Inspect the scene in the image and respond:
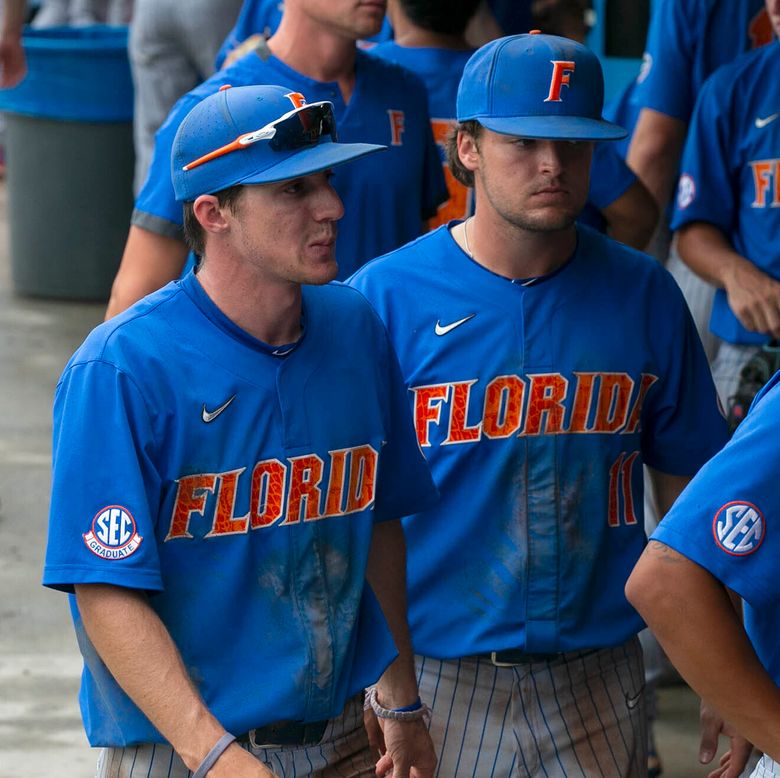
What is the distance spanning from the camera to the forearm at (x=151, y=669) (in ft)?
8.43

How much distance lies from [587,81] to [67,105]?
6.03 m

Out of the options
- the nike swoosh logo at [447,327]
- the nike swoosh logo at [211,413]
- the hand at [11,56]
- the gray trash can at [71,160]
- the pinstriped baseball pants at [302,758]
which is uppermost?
the nike swoosh logo at [211,413]

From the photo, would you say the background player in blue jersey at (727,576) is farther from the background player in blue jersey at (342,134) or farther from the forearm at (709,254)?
the forearm at (709,254)

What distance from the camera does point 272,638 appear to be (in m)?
2.82

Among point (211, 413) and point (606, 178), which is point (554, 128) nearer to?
point (211, 413)

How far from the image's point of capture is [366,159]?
13.5 feet

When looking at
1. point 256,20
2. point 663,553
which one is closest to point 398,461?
point 663,553

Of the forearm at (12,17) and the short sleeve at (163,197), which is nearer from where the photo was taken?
the short sleeve at (163,197)

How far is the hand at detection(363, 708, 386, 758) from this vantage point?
3.45 meters

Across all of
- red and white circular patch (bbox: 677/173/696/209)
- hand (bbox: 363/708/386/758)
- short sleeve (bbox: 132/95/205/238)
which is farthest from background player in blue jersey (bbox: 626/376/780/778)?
red and white circular patch (bbox: 677/173/696/209)

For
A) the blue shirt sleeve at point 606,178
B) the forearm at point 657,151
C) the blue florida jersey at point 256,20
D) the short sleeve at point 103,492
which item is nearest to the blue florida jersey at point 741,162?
the blue shirt sleeve at point 606,178

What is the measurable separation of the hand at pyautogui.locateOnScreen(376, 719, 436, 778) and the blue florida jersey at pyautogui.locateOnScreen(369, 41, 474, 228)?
1.82 metres

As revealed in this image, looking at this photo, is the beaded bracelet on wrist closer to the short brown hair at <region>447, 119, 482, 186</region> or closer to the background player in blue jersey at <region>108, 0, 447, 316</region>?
the short brown hair at <region>447, 119, 482, 186</region>

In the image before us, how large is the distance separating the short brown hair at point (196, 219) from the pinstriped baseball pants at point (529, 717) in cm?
108
